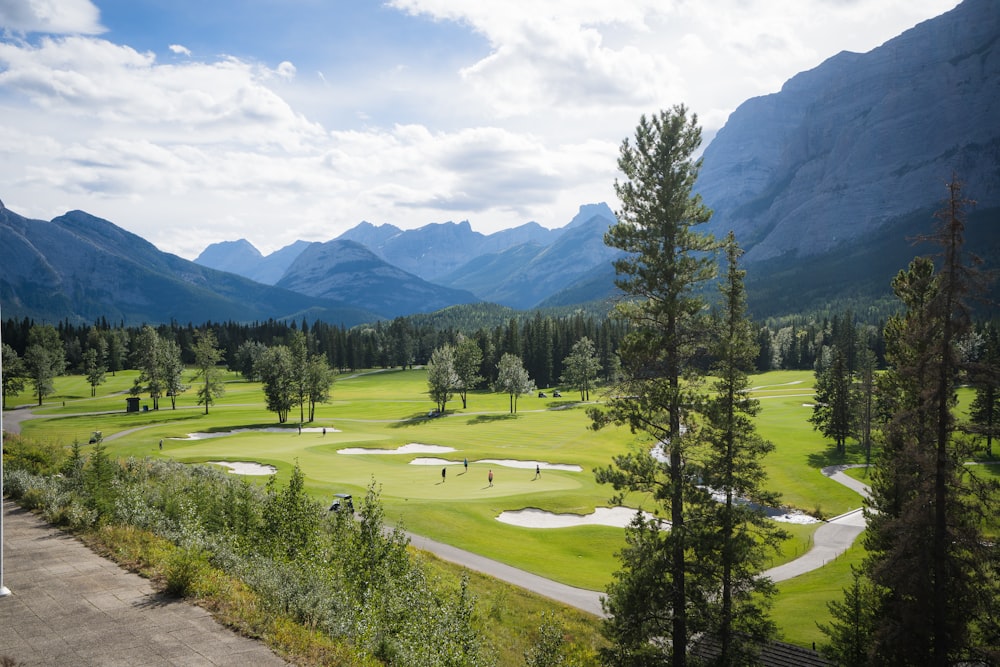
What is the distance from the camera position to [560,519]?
41.6 m

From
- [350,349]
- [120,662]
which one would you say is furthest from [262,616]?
[350,349]

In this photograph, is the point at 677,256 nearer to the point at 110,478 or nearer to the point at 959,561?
the point at 959,561

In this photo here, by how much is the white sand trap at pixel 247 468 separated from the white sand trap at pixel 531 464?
70.7ft

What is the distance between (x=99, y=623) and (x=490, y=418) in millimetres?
81223

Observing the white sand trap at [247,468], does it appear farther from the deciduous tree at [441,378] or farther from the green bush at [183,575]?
the deciduous tree at [441,378]

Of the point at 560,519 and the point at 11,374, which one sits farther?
the point at 11,374

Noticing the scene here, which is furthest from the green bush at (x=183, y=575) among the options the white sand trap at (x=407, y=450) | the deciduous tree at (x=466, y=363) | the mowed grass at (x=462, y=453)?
the deciduous tree at (x=466, y=363)

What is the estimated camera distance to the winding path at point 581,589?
94.2 feet

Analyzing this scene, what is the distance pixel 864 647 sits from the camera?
858 inches

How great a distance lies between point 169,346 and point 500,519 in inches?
3510

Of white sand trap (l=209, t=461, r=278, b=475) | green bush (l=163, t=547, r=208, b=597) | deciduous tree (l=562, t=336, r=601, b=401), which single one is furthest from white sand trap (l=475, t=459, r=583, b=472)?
deciduous tree (l=562, t=336, r=601, b=401)

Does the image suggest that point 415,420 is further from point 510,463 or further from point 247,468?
point 247,468

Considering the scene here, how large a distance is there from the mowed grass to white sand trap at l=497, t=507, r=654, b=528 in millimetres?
741

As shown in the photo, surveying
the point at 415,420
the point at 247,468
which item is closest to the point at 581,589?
the point at 247,468
